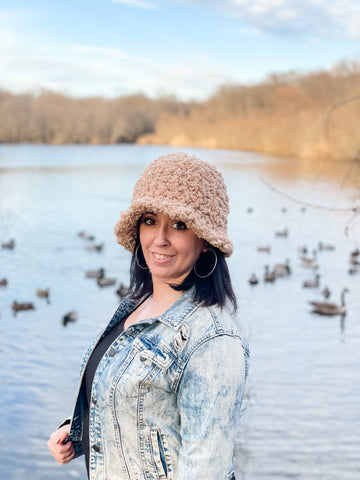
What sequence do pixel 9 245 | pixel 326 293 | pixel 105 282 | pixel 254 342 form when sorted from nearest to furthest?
pixel 254 342, pixel 326 293, pixel 105 282, pixel 9 245

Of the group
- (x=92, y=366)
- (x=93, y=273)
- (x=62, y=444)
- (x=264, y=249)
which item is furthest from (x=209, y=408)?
(x=264, y=249)

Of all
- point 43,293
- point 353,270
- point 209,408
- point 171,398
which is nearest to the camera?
point 209,408

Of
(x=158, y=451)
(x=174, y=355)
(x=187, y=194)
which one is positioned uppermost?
(x=187, y=194)

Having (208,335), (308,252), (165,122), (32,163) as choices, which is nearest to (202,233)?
(208,335)

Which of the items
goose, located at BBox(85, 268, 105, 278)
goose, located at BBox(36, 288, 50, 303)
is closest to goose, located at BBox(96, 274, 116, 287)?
goose, located at BBox(85, 268, 105, 278)

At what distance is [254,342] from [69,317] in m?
2.79

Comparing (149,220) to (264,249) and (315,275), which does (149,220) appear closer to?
(315,275)

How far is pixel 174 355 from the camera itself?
1.55 m

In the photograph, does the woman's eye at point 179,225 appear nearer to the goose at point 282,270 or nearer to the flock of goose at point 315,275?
the flock of goose at point 315,275

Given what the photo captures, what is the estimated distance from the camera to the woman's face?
5.62ft

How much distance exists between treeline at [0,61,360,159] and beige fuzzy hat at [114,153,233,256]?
16.5 feet

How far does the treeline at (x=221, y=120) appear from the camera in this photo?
21.0m

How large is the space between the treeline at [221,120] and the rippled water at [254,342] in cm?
274

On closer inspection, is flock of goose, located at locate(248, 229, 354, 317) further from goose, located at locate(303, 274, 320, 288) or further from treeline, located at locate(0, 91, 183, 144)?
treeline, located at locate(0, 91, 183, 144)
